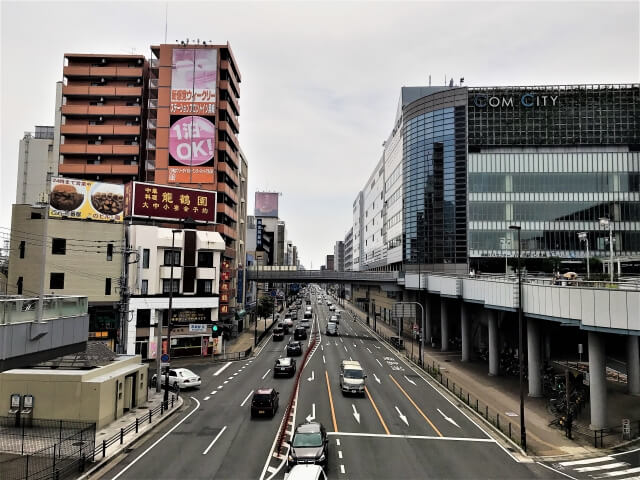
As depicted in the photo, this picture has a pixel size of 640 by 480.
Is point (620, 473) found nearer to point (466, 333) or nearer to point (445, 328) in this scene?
point (466, 333)

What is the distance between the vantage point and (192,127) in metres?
67.4

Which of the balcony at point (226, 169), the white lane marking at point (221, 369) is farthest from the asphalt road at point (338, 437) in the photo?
the balcony at point (226, 169)

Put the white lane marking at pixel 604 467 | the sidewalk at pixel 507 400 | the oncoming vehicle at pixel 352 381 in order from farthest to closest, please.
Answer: the oncoming vehicle at pixel 352 381
the sidewalk at pixel 507 400
the white lane marking at pixel 604 467

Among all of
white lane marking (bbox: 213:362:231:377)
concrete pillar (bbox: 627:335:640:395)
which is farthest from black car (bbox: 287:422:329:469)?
concrete pillar (bbox: 627:335:640:395)

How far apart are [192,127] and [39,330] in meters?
A: 54.2

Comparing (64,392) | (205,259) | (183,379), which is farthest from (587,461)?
(205,259)

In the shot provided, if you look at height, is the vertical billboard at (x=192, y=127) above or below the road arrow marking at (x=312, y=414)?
above

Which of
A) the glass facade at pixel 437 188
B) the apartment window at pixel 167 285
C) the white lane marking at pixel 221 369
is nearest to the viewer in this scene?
the white lane marking at pixel 221 369

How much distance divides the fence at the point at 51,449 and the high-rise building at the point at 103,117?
183 feet

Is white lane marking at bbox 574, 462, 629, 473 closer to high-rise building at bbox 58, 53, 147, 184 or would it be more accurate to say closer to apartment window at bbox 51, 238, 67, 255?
apartment window at bbox 51, 238, 67, 255

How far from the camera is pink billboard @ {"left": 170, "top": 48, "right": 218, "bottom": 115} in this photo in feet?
222

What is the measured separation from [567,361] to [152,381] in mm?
47594

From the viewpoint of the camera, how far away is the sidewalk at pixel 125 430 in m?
21.9

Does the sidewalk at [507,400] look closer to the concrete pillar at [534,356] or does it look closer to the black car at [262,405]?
the concrete pillar at [534,356]
